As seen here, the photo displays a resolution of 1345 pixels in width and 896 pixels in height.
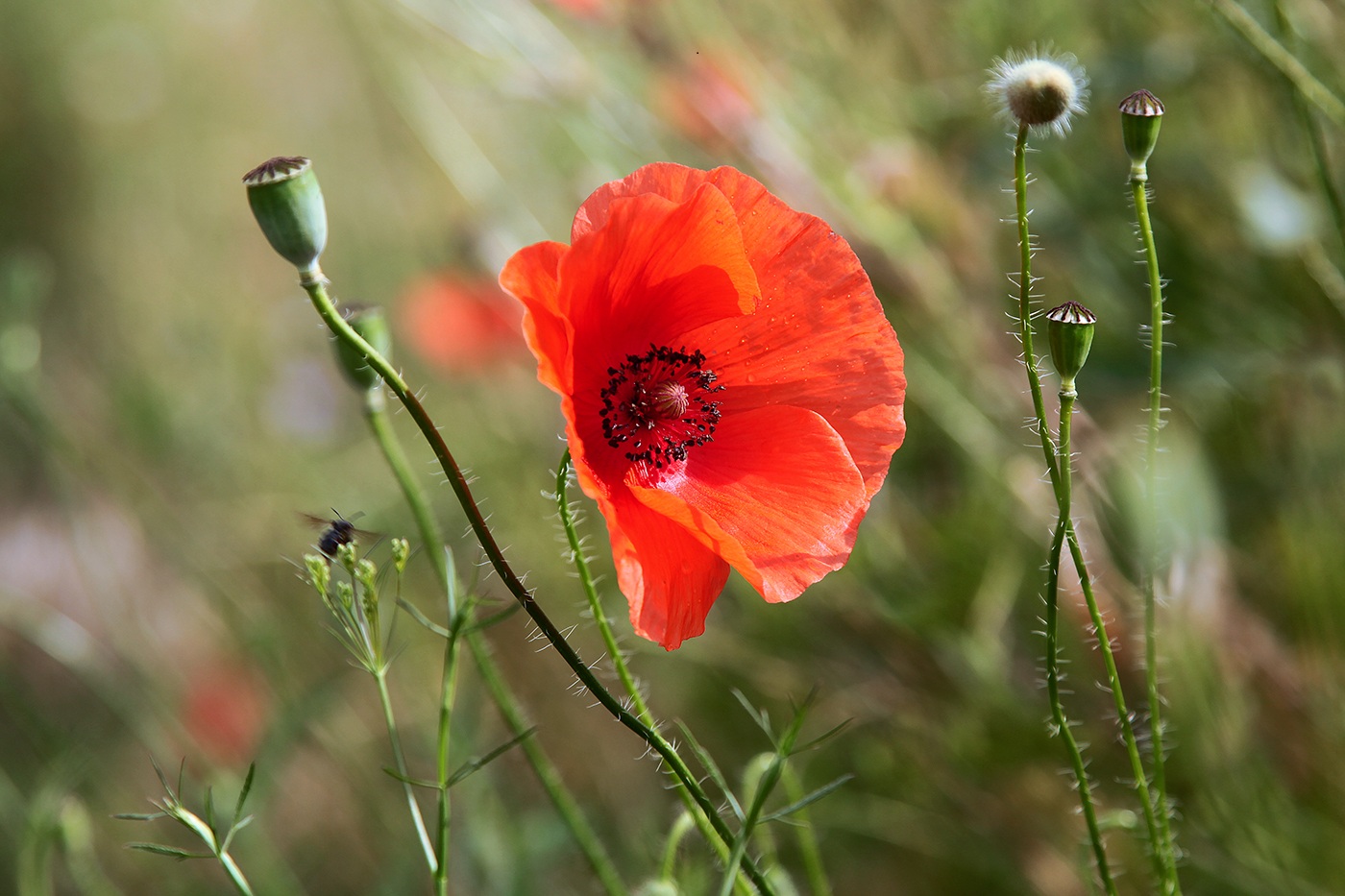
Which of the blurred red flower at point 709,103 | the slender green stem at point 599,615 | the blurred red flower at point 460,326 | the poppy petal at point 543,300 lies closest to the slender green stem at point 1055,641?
the slender green stem at point 599,615

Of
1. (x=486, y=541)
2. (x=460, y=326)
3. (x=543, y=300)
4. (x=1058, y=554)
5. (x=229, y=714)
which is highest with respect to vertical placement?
(x=460, y=326)

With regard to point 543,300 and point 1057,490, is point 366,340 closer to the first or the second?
point 543,300

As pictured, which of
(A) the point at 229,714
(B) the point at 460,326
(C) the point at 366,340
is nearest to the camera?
(C) the point at 366,340

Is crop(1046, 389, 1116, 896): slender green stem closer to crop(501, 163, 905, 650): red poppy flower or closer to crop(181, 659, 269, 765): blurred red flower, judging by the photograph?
crop(501, 163, 905, 650): red poppy flower

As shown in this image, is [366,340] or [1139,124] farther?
[366,340]

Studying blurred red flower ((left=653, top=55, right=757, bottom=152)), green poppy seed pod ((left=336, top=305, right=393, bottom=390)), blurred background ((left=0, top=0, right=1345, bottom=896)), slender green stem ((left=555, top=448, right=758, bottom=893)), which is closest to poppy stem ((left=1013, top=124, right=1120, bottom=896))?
blurred background ((left=0, top=0, right=1345, bottom=896))

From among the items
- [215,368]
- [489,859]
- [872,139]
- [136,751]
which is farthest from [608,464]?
[215,368]

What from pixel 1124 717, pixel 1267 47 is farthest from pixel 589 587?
pixel 1267 47
